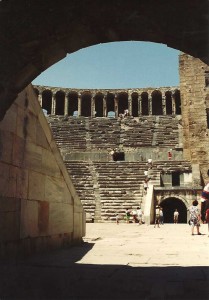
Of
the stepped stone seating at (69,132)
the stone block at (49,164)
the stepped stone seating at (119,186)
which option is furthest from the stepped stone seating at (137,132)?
the stone block at (49,164)

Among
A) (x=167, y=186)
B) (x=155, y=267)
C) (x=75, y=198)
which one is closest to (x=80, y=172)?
(x=167, y=186)

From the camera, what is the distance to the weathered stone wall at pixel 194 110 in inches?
1275

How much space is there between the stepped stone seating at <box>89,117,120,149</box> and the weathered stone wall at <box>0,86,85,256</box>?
1173 inches

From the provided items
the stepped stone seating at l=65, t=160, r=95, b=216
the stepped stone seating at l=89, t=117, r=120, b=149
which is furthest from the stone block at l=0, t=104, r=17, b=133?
the stepped stone seating at l=89, t=117, r=120, b=149

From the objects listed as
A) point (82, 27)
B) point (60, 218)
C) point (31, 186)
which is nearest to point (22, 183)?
point (31, 186)

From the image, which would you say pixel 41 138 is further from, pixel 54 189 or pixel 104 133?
pixel 104 133

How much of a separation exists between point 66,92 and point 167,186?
26.4 metres

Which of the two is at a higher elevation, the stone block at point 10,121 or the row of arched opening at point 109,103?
the row of arched opening at point 109,103

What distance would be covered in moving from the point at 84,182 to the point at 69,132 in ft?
50.3

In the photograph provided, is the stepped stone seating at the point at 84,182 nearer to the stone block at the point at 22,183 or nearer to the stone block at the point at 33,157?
the stone block at the point at 33,157

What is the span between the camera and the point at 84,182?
25.9 metres

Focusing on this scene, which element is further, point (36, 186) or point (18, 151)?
point (36, 186)

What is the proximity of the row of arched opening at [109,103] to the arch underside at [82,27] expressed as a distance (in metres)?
42.2

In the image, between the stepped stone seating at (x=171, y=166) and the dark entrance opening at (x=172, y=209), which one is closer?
the stepped stone seating at (x=171, y=166)
